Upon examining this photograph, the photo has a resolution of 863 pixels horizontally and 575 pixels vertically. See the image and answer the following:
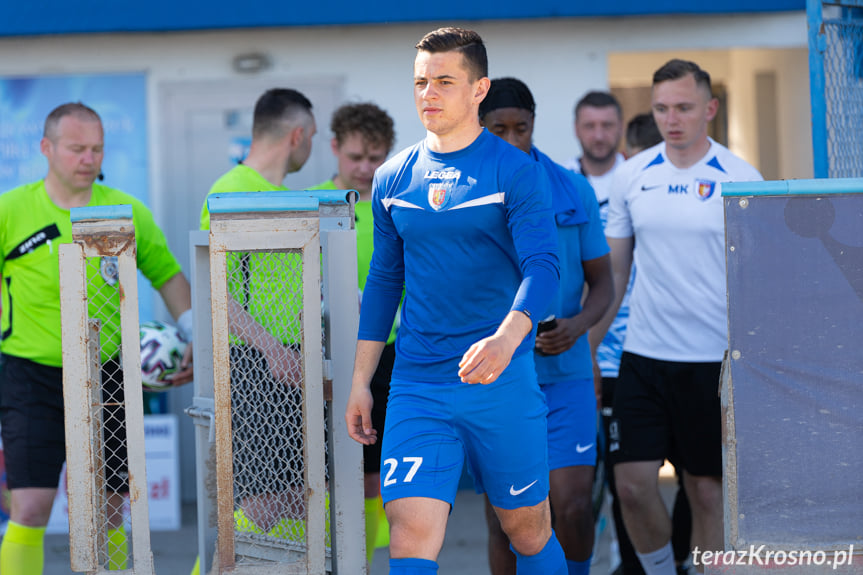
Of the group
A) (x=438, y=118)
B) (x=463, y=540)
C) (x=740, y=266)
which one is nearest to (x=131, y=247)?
(x=438, y=118)

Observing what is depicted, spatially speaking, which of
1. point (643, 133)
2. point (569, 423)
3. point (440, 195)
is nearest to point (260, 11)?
point (643, 133)

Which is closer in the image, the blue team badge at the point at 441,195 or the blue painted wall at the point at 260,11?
the blue team badge at the point at 441,195

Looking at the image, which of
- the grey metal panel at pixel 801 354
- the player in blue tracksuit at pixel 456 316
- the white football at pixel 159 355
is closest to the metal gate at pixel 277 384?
the player in blue tracksuit at pixel 456 316

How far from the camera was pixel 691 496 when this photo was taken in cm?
500

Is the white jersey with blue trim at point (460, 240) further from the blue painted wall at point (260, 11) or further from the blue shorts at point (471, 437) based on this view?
the blue painted wall at point (260, 11)

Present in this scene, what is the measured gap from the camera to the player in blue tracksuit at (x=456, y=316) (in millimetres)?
3381

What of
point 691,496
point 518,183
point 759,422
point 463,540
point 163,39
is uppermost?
point 163,39

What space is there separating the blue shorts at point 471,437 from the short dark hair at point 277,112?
6.30ft

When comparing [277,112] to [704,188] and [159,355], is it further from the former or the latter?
[704,188]

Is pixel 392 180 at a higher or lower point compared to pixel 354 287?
higher

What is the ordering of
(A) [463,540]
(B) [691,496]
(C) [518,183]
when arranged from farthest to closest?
(A) [463,540]
(B) [691,496]
(C) [518,183]

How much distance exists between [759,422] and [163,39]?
17.4ft

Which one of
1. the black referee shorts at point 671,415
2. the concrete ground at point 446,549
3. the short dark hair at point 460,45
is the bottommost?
the concrete ground at point 446,549

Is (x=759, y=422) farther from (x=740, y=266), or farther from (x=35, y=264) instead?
(x=35, y=264)
